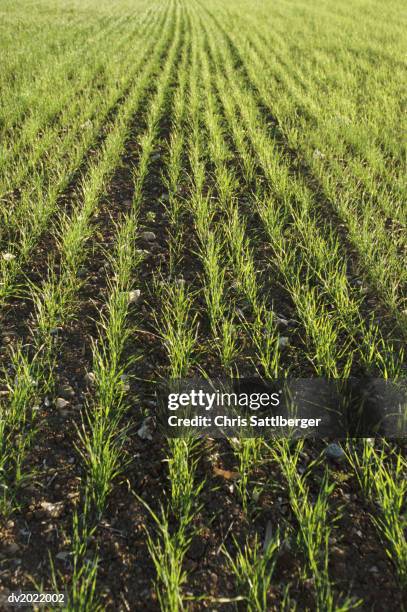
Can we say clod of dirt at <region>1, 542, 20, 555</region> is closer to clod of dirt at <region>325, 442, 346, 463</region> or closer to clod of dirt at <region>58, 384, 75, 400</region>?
clod of dirt at <region>58, 384, 75, 400</region>

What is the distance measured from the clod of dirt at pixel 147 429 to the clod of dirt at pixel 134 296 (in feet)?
3.89

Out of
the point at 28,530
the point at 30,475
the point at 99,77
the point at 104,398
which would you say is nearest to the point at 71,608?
the point at 28,530

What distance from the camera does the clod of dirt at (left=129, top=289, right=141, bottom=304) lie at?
140 inches

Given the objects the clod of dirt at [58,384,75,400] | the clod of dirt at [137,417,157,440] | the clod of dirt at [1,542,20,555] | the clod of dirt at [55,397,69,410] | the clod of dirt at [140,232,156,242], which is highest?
the clod of dirt at [140,232,156,242]

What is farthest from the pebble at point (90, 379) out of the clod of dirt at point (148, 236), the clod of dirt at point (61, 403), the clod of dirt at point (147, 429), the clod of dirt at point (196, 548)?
the clod of dirt at point (148, 236)

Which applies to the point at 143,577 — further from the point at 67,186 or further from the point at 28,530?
the point at 67,186

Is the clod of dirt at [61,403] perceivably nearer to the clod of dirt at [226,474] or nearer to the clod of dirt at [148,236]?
the clod of dirt at [226,474]

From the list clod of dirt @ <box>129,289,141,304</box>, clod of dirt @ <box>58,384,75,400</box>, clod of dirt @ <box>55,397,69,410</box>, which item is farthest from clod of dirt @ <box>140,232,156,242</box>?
clod of dirt @ <box>55,397,69,410</box>

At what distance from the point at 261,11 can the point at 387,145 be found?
64.3 ft

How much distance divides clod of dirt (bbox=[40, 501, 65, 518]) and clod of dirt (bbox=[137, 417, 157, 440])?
550 millimetres

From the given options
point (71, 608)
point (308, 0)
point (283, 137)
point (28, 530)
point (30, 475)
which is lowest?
point (71, 608)

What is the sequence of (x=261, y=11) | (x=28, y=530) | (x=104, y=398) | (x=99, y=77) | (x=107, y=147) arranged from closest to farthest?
(x=28, y=530), (x=104, y=398), (x=107, y=147), (x=99, y=77), (x=261, y=11)

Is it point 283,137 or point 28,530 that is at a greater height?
point 283,137

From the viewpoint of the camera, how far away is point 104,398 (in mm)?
2617
